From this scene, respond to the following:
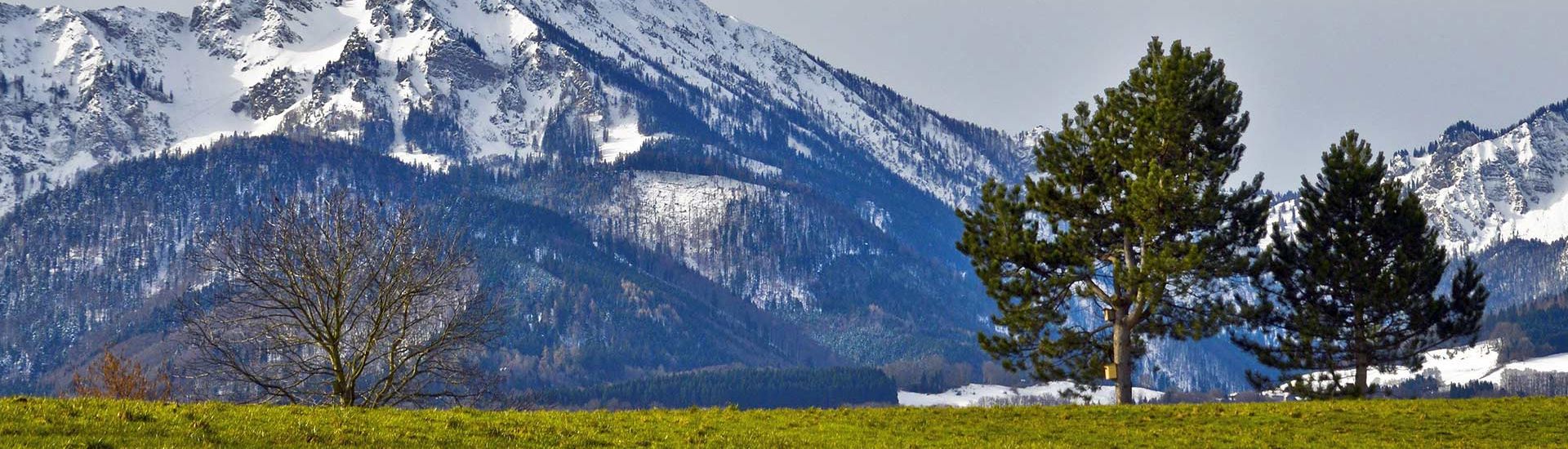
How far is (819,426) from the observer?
124ft

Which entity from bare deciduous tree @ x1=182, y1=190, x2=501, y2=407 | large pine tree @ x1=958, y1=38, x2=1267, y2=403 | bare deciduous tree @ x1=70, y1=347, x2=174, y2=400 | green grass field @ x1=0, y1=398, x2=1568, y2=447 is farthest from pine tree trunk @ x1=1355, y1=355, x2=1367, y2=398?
bare deciduous tree @ x1=70, y1=347, x2=174, y2=400

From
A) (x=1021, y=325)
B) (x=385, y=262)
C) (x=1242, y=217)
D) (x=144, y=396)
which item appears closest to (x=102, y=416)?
(x=385, y=262)

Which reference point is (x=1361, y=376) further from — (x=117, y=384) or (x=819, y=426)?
(x=117, y=384)

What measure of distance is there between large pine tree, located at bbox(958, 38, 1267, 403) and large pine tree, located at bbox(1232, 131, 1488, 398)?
605cm

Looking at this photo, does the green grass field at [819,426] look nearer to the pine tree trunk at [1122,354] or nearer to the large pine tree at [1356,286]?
the pine tree trunk at [1122,354]

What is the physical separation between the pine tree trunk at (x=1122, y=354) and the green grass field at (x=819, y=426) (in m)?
9.41

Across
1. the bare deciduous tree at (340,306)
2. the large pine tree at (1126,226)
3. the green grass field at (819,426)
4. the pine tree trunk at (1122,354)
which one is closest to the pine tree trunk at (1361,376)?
the large pine tree at (1126,226)

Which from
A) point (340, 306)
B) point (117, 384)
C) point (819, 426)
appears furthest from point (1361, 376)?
point (117, 384)

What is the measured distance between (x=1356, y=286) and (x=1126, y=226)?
537 inches

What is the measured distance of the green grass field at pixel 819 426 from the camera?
28938 millimetres

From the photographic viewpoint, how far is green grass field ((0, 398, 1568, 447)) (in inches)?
1139

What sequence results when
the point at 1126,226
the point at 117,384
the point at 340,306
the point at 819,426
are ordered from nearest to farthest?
1. the point at 819,426
2. the point at 340,306
3. the point at 1126,226
4. the point at 117,384

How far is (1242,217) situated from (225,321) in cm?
4055

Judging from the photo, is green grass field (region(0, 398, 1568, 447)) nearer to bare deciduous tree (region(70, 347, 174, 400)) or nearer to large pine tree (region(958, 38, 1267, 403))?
large pine tree (region(958, 38, 1267, 403))
